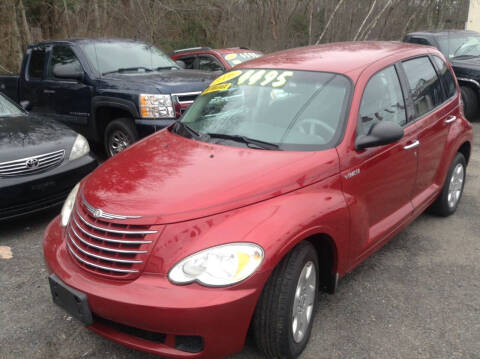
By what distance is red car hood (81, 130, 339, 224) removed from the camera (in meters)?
2.49

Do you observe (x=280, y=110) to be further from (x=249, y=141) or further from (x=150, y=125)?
(x=150, y=125)

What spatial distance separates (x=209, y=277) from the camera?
7.39 ft

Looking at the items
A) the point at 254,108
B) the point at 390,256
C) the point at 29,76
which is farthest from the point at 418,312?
the point at 29,76

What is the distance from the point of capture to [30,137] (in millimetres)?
4777

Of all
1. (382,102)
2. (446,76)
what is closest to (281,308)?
(382,102)

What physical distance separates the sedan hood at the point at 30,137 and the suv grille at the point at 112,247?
2203 mm

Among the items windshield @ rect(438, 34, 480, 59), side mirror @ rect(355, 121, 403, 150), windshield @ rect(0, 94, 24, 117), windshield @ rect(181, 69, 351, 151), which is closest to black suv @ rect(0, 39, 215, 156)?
windshield @ rect(0, 94, 24, 117)

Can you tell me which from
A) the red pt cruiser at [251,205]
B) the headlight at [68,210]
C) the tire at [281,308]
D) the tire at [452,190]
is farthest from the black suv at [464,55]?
the headlight at [68,210]

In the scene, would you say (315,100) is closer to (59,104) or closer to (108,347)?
(108,347)

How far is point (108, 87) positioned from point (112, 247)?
428 centimetres

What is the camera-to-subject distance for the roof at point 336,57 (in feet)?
11.1

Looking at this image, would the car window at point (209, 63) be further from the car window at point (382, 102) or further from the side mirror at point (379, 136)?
the side mirror at point (379, 136)

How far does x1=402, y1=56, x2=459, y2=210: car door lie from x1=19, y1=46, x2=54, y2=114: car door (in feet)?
17.8

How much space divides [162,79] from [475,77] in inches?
245
